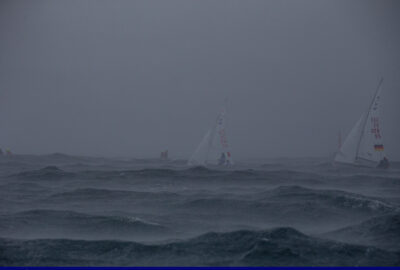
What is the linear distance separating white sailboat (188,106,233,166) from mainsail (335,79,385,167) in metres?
9.11

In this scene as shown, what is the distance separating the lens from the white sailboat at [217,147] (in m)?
31.2

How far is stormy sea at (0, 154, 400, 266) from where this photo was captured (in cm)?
595

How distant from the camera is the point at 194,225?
8039 millimetres

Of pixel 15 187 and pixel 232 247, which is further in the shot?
pixel 15 187

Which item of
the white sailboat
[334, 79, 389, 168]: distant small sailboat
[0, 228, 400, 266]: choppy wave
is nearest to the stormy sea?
[0, 228, 400, 266]: choppy wave

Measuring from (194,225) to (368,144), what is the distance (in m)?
25.2

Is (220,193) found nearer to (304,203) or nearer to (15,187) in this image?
(304,203)

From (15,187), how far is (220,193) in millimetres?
7054

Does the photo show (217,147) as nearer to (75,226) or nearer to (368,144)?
(368,144)

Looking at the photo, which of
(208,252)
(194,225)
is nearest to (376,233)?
(208,252)

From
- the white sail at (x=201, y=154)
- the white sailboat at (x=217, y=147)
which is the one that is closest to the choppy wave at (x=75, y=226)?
the white sail at (x=201, y=154)

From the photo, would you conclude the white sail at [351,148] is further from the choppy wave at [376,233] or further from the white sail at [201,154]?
the choppy wave at [376,233]

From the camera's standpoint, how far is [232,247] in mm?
6355

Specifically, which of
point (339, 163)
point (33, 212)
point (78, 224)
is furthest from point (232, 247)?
point (339, 163)
